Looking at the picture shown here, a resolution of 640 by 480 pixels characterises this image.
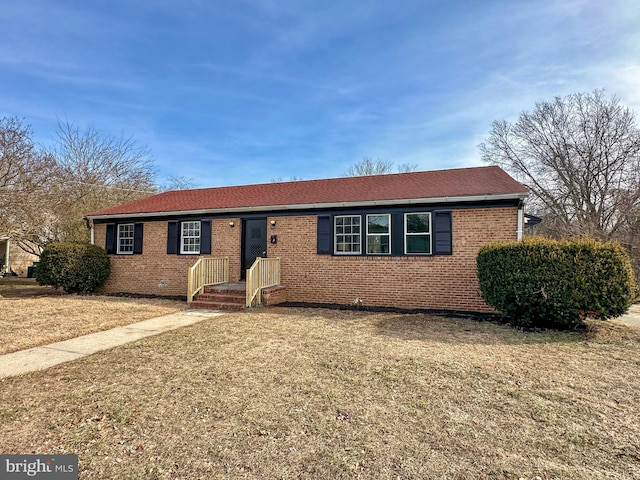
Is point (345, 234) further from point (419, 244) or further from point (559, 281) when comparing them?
point (559, 281)

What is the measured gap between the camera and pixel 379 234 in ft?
31.4

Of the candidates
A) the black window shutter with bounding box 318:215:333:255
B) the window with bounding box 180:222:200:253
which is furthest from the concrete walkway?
the window with bounding box 180:222:200:253

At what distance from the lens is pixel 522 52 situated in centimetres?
933

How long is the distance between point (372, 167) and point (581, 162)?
1416cm

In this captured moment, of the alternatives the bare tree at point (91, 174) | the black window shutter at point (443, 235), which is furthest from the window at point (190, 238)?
the bare tree at point (91, 174)

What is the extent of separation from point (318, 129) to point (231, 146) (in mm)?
5586

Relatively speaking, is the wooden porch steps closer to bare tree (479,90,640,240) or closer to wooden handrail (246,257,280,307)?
wooden handrail (246,257,280,307)

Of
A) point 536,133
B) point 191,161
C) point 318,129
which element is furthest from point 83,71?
point 536,133

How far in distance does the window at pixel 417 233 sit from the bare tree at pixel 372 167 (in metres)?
19.2

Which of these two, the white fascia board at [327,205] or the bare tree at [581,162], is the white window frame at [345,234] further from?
the bare tree at [581,162]

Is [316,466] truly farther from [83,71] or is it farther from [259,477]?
[83,71]

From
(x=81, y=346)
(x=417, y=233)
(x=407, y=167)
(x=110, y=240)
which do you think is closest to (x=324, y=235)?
Result: (x=417, y=233)

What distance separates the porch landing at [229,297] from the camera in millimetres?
9250

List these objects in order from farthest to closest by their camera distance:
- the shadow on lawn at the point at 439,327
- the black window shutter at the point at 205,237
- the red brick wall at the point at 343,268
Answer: the black window shutter at the point at 205,237, the red brick wall at the point at 343,268, the shadow on lawn at the point at 439,327
